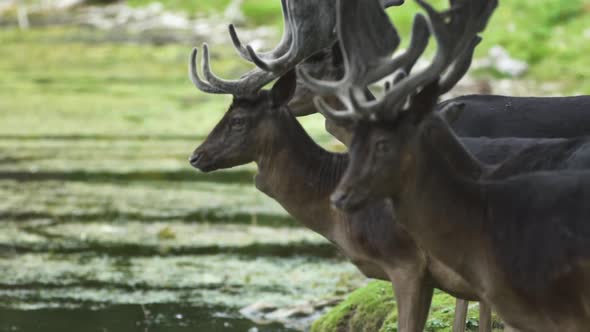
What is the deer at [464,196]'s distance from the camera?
6.41 metres

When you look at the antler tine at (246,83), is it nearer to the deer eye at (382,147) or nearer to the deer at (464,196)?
the deer at (464,196)

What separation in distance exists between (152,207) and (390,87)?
41.7ft

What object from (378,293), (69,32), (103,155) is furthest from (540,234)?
(69,32)

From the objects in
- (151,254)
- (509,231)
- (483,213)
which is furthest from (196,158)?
(151,254)

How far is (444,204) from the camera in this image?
6734 millimetres

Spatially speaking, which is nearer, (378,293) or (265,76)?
(265,76)

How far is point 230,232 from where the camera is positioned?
56.5ft

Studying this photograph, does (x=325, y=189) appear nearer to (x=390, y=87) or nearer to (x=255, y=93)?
(x=255, y=93)

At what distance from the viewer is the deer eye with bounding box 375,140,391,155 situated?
21.4ft

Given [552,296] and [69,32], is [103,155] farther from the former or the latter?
[69,32]

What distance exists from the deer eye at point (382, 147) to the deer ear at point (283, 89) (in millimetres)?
2064

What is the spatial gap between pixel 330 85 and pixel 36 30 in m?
55.8

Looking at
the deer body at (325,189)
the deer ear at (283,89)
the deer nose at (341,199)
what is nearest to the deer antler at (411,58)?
the deer nose at (341,199)

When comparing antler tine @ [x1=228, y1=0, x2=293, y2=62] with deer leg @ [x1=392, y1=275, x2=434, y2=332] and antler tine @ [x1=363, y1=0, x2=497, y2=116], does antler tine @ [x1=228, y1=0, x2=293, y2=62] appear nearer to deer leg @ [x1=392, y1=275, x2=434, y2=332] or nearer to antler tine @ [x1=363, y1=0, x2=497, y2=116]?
deer leg @ [x1=392, y1=275, x2=434, y2=332]
